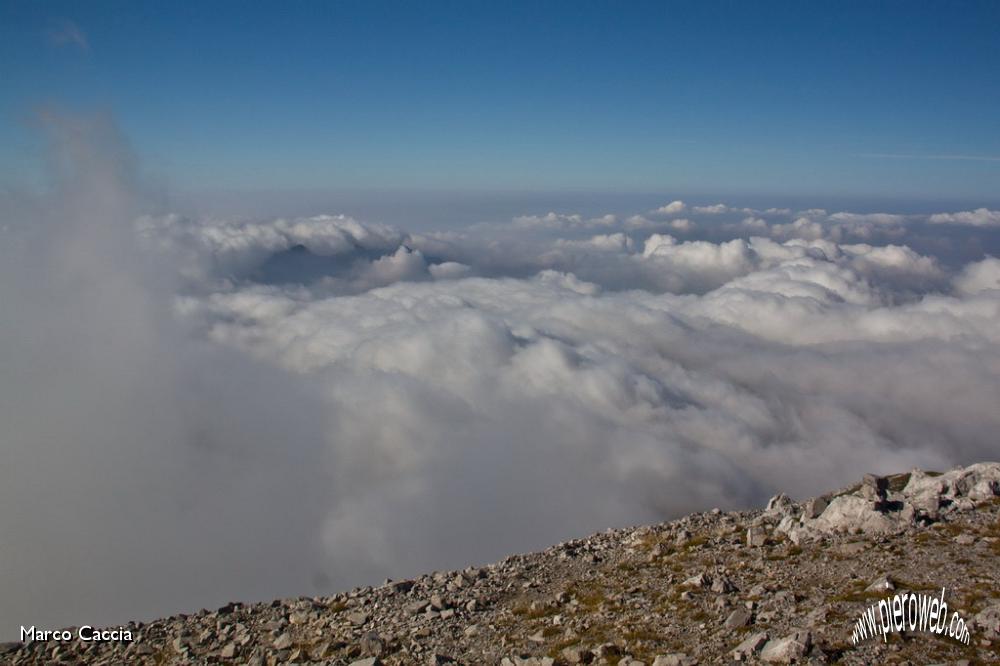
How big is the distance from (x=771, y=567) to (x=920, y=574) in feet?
17.1

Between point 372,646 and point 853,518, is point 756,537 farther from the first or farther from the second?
point 372,646

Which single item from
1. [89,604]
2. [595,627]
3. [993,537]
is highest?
[993,537]

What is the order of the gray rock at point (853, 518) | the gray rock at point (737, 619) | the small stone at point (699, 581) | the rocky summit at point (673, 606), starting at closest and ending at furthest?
the rocky summit at point (673, 606) → the gray rock at point (737, 619) → the small stone at point (699, 581) → the gray rock at point (853, 518)

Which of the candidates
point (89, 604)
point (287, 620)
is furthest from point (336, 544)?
point (287, 620)

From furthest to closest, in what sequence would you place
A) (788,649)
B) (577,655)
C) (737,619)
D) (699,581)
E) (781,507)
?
(781,507)
(699,581)
(737,619)
(577,655)
(788,649)

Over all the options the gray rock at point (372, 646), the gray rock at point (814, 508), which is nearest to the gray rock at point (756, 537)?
the gray rock at point (814, 508)

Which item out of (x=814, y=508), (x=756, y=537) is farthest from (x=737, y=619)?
(x=814, y=508)

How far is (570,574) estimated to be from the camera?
1062 inches

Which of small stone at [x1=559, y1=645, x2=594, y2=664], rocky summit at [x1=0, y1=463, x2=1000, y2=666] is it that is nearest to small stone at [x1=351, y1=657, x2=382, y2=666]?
rocky summit at [x1=0, y1=463, x2=1000, y2=666]

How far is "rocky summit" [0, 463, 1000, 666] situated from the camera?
57.6ft

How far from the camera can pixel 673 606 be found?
21031 mm

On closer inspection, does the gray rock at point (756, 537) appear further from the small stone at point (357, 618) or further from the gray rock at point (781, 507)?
the small stone at point (357, 618)

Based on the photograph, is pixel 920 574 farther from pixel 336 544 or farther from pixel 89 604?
pixel 336 544

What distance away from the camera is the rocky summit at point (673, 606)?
17.6 metres
